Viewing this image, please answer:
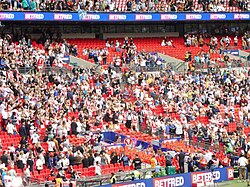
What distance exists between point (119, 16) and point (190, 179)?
20244 mm

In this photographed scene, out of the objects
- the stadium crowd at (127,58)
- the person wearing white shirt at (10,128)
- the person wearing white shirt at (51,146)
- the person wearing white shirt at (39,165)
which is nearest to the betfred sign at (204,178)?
the person wearing white shirt at (51,146)

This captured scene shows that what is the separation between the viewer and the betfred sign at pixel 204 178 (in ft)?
94.9

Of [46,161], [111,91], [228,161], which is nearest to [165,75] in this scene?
[111,91]

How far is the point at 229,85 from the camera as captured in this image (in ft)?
141

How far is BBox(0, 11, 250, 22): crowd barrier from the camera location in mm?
41875

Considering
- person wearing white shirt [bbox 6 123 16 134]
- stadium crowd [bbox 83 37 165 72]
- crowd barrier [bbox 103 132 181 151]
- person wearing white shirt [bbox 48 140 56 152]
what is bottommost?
crowd barrier [bbox 103 132 181 151]

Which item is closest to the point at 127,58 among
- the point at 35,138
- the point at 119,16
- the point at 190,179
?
the point at 119,16

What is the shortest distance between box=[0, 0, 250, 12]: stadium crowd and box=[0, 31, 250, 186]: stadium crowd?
7.00 feet

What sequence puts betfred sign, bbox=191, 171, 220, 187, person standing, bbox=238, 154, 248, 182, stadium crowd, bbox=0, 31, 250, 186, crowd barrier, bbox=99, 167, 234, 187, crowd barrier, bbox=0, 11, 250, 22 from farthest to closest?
crowd barrier, bbox=0, 11, 250, 22 < person standing, bbox=238, 154, 248, 182 < stadium crowd, bbox=0, 31, 250, 186 < betfred sign, bbox=191, 171, 220, 187 < crowd barrier, bbox=99, 167, 234, 187

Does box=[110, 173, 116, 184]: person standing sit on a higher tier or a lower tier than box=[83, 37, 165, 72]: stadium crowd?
lower

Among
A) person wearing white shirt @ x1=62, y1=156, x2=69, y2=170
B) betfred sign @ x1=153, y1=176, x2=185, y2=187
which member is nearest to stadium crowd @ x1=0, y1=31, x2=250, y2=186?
person wearing white shirt @ x1=62, y1=156, x2=69, y2=170

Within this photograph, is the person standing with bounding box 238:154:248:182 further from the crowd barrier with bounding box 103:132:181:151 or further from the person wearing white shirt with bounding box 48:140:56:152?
the person wearing white shirt with bounding box 48:140:56:152

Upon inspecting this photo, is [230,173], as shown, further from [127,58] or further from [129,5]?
[129,5]

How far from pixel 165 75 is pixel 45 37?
28.3 ft
